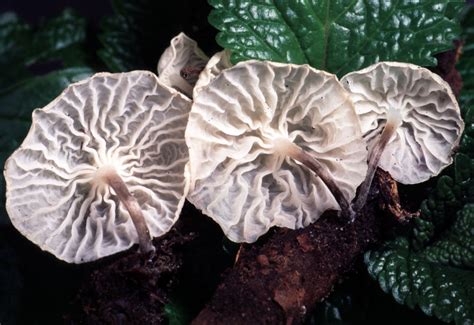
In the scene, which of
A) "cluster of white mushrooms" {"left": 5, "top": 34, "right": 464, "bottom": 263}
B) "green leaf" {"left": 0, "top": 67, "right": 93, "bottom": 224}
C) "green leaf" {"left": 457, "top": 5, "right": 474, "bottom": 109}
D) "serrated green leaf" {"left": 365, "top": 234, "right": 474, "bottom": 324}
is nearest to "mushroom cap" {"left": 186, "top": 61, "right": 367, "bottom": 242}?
"cluster of white mushrooms" {"left": 5, "top": 34, "right": 464, "bottom": 263}

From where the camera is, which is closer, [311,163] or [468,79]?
[311,163]

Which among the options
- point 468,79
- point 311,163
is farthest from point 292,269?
point 468,79

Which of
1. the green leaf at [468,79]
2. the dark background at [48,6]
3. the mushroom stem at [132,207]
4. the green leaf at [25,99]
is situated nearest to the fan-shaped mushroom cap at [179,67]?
the mushroom stem at [132,207]

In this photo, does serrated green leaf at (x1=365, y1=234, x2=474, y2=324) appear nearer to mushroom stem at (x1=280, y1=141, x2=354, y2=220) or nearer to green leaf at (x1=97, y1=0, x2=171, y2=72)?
mushroom stem at (x1=280, y1=141, x2=354, y2=220)

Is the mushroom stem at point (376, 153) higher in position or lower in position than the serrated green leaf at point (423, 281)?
higher

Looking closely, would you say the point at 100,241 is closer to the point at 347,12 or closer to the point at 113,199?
the point at 113,199

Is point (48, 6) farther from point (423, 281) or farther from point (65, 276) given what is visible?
point (423, 281)

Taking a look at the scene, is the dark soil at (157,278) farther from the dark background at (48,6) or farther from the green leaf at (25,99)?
the dark background at (48,6)
